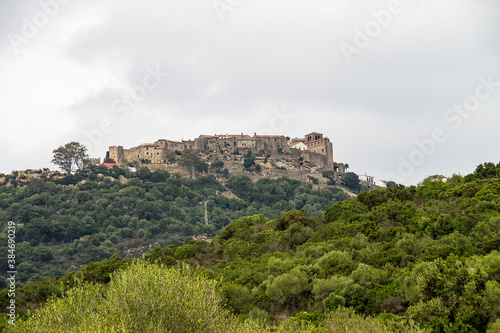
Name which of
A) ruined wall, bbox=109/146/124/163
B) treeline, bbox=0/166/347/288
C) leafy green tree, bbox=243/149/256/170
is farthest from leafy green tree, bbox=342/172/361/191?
ruined wall, bbox=109/146/124/163

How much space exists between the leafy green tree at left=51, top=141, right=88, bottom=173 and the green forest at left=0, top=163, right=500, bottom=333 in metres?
52.4

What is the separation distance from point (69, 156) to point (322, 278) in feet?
230

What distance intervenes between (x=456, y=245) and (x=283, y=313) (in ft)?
26.8

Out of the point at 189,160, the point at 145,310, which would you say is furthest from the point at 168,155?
the point at 145,310

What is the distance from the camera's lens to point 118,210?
229ft

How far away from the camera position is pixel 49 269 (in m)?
51.3

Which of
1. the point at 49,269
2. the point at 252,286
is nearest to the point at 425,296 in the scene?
the point at 252,286

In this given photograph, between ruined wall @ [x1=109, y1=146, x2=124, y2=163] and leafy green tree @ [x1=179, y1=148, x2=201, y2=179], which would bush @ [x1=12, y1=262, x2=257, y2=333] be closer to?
leafy green tree @ [x1=179, y1=148, x2=201, y2=179]

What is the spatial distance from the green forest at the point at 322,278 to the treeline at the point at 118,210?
73.2ft

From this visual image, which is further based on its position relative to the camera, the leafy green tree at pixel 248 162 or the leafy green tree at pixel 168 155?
the leafy green tree at pixel 168 155

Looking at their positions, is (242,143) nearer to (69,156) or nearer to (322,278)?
(69,156)

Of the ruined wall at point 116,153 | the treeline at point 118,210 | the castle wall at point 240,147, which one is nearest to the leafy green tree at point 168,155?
the castle wall at point 240,147

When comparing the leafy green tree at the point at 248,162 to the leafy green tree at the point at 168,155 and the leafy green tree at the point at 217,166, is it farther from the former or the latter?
the leafy green tree at the point at 168,155

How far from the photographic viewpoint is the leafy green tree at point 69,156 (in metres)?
86.1
